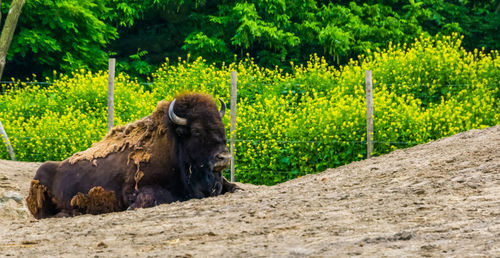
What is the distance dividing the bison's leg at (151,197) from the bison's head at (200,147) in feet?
0.93

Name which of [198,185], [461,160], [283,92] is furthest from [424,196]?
[283,92]

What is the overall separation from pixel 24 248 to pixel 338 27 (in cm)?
1610

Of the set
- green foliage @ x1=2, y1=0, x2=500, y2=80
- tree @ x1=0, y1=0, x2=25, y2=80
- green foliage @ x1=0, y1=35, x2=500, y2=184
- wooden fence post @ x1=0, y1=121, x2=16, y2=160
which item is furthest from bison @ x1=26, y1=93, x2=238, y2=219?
green foliage @ x1=2, y1=0, x2=500, y2=80

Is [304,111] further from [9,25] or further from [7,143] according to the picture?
[9,25]

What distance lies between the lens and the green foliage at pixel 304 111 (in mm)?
12977

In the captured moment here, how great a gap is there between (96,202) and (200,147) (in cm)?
143

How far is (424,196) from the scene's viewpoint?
253 inches

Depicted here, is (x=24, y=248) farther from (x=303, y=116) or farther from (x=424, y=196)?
(x=303, y=116)

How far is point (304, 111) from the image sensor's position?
539 inches

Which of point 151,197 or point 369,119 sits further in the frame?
point 369,119

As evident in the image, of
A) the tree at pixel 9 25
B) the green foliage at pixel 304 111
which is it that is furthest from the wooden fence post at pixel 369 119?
the tree at pixel 9 25

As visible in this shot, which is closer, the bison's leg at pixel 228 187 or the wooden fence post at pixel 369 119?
the bison's leg at pixel 228 187

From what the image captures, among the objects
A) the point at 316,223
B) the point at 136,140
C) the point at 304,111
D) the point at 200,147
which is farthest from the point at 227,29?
the point at 316,223

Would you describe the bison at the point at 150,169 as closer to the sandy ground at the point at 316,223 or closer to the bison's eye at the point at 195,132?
the bison's eye at the point at 195,132
